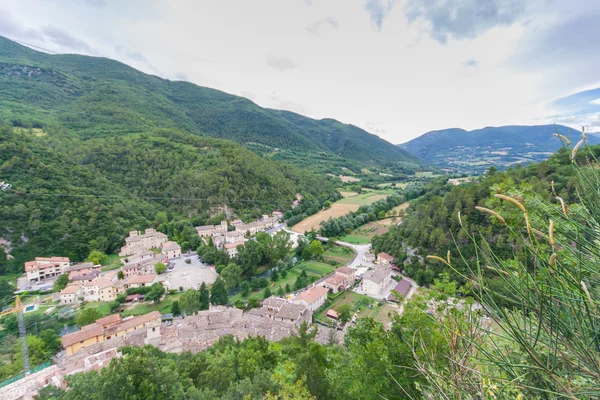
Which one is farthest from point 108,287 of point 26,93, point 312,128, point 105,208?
point 312,128

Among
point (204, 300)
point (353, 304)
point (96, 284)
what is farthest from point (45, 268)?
point (353, 304)

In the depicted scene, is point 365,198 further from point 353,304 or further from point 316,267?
point 353,304

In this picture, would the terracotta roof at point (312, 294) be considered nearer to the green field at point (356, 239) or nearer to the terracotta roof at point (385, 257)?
the terracotta roof at point (385, 257)

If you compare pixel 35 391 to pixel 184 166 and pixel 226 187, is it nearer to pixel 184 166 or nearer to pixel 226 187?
pixel 226 187

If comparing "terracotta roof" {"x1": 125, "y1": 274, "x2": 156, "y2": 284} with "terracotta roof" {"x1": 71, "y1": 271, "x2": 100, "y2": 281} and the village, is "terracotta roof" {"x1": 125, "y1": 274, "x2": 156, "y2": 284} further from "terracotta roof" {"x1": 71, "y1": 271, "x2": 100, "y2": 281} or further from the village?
"terracotta roof" {"x1": 71, "y1": 271, "x2": 100, "y2": 281}

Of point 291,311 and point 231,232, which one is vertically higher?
point 231,232
